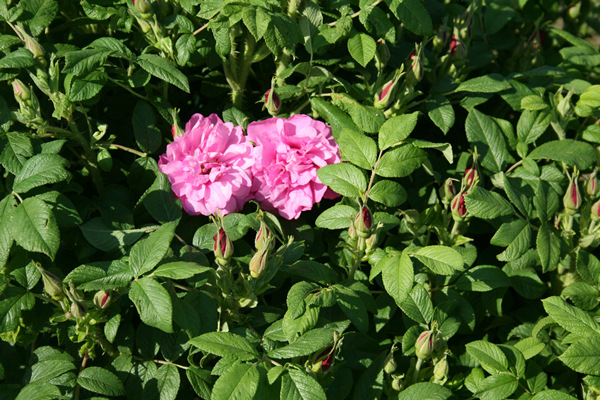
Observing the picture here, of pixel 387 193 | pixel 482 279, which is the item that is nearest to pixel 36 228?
pixel 387 193

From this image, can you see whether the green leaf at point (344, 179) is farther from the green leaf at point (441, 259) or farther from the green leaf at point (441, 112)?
the green leaf at point (441, 112)

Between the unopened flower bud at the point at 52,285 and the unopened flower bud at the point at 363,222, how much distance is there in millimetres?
810

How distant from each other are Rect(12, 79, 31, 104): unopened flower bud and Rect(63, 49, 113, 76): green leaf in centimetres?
13

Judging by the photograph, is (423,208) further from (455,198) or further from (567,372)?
(567,372)

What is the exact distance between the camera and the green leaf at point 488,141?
6.83 ft

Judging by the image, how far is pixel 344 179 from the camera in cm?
181

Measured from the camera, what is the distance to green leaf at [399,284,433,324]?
177cm

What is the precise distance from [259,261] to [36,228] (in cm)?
59

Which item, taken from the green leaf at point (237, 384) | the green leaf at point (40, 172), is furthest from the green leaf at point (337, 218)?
the green leaf at point (40, 172)

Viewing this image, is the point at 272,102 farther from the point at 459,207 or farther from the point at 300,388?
the point at 300,388

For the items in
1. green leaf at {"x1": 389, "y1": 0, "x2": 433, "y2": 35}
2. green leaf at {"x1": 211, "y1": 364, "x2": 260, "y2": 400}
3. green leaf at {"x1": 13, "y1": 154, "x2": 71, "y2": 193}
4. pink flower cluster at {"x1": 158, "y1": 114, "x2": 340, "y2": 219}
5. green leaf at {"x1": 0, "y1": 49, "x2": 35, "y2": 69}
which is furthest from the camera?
green leaf at {"x1": 389, "y1": 0, "x2": 433, "y2": 35}

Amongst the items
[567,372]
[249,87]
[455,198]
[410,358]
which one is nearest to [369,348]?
[410,358]

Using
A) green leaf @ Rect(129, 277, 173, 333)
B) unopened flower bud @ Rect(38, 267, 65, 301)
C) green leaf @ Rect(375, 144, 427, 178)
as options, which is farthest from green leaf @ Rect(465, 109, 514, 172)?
unopened flower bud @ Rect(38, 267, 65, 301)

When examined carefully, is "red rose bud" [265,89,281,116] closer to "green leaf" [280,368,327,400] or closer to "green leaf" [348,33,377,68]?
"green leaf" [348,33,377,68]
